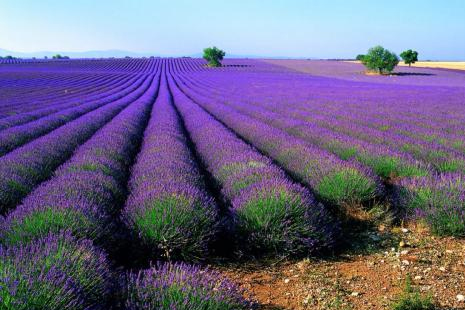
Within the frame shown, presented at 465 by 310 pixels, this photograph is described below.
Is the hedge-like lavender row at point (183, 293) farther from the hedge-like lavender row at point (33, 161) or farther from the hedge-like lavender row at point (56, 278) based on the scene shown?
the hedge-like lavender row at point (33, 161)

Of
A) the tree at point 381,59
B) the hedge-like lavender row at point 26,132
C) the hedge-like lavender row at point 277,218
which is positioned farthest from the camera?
the tree at point 381,59

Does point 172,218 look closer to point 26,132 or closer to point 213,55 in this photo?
point 26,132

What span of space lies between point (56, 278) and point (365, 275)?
213 cm

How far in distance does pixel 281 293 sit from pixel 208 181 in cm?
264

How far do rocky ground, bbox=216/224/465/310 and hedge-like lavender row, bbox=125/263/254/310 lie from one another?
0.28 m

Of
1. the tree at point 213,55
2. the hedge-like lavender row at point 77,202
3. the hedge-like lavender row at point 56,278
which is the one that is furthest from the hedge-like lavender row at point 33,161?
the tree at point 213,55

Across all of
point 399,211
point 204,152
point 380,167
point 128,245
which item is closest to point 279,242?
point 128,245

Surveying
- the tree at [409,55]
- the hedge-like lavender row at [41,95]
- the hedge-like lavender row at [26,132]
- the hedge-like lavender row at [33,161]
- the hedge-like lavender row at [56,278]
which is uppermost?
the tree at [409,55]

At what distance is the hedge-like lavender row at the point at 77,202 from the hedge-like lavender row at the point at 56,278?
0.45 m

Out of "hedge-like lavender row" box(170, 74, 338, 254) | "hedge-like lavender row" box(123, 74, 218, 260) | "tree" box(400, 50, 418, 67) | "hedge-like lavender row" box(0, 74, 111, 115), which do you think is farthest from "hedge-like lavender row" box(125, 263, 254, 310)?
"tree" box(400, 50, 418, 67)

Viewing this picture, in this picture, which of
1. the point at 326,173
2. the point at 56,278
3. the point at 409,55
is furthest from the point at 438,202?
the point at 409,55

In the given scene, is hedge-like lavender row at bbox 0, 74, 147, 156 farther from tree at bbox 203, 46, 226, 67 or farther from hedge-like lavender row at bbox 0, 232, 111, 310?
tree at bbox 203, 46, 226, 67

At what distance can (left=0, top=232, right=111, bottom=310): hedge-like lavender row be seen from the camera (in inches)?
72.5

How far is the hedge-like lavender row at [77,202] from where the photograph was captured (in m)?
2.95
